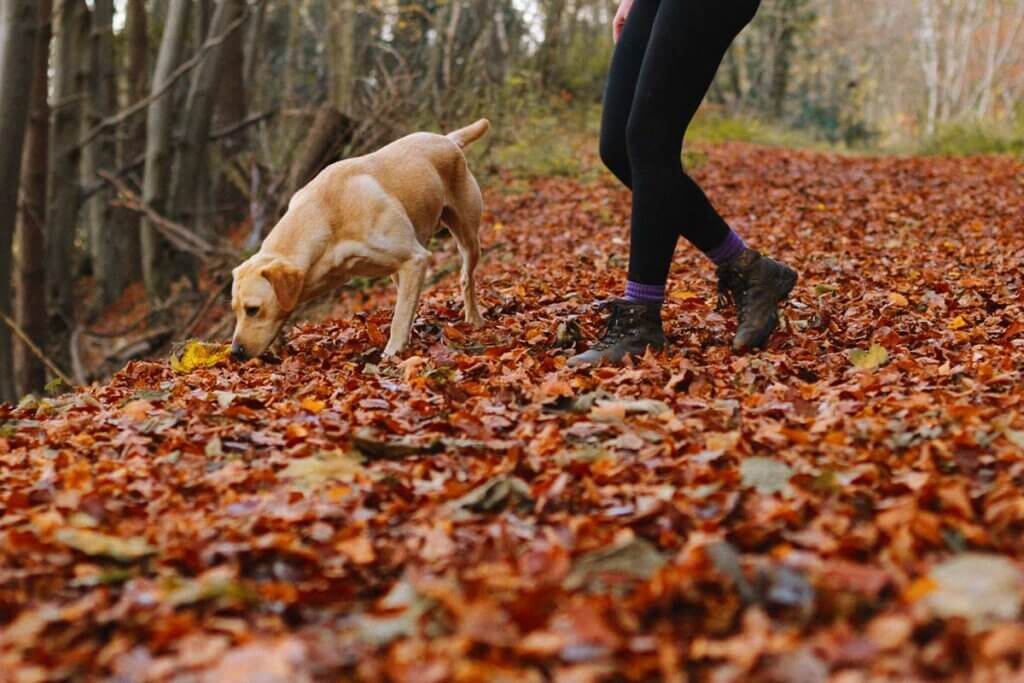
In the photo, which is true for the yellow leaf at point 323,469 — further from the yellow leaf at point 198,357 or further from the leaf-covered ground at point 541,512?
the yellow leaf at point 198,357

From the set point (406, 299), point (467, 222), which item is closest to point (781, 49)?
point (467, 222)

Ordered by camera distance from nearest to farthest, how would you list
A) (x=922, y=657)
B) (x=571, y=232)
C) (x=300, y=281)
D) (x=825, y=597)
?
(x=922, y=657) < (x=825, y=597) < (x=300, y=281) < (x=571, y=232)

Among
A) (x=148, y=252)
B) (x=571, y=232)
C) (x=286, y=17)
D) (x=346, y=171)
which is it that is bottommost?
(x=148, y=252)

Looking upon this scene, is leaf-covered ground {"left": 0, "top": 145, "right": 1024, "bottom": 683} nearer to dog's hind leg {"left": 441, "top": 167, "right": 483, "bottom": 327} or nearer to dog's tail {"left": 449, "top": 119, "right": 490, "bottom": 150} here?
dog's hind leg {"left": 441, "top": 167, "right": 483, "bottom": 327}

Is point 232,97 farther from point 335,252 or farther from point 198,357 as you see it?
point 335,252

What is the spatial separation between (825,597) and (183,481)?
2.00 meters

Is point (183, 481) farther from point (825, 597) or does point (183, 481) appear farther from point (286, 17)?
point (286, 17)

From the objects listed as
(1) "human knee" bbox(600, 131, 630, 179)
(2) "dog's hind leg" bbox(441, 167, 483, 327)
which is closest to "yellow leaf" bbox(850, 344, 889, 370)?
(1) "human knee" bbox(600, 131, 630, 179)

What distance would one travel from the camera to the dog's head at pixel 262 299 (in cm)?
508

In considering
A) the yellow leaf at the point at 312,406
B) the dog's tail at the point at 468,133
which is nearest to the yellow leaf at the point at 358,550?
the yellow leaf at the point at 312,406

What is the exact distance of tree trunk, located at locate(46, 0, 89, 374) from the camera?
11.7 m

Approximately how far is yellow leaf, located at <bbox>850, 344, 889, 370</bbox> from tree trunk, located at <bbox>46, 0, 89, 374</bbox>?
9377mm

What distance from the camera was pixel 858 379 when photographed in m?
3.95

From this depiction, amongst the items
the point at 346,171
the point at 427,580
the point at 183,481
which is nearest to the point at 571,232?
the point at 346,171
